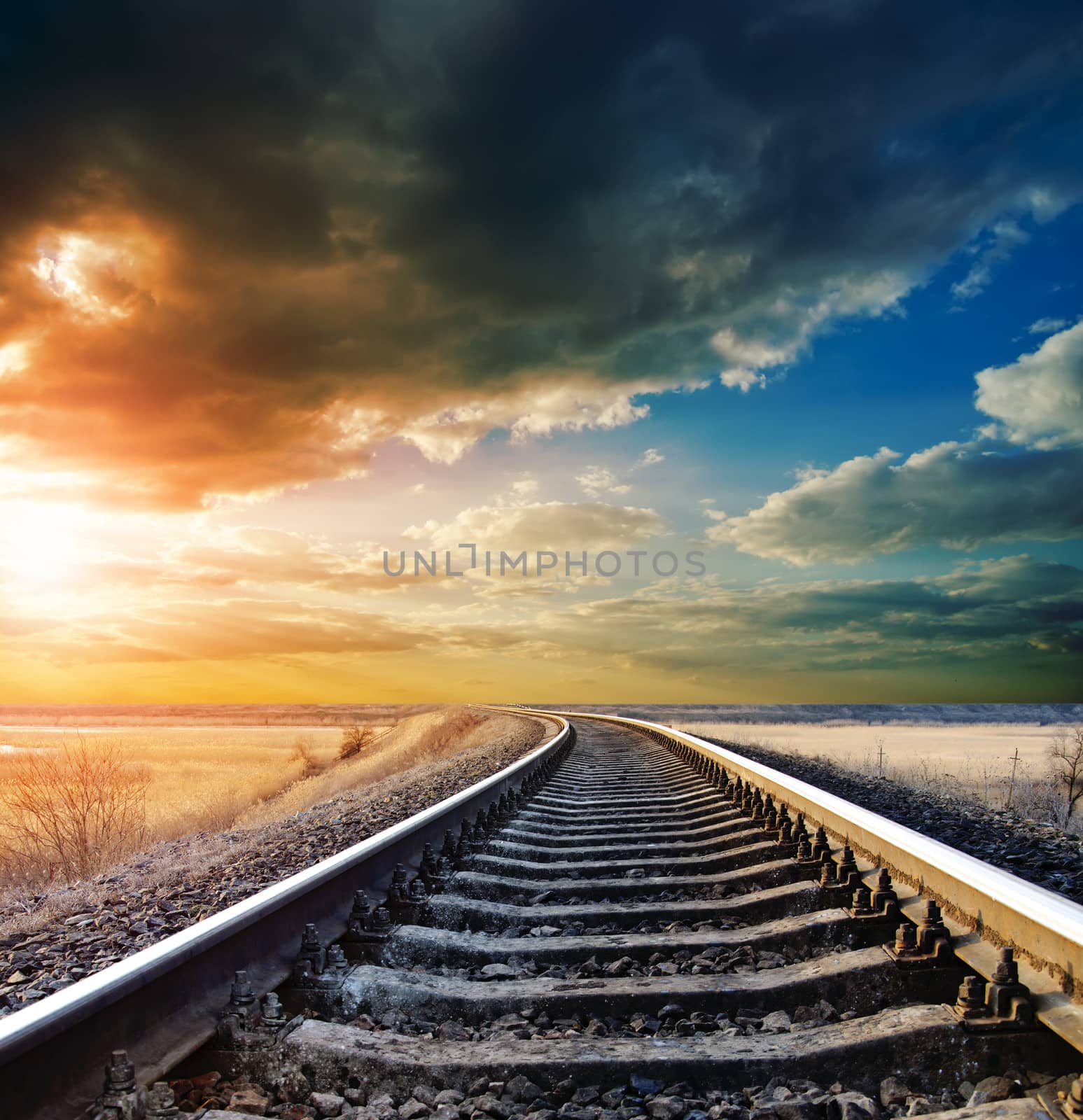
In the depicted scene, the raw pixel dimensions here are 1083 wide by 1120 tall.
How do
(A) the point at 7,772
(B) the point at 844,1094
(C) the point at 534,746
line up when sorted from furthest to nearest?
(A) the point at 7,772, (C) the point at 534,746, (B) the point at 844,1094

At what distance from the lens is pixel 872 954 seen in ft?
9.24

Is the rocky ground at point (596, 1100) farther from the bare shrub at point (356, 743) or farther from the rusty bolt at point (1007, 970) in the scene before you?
the bare shrub at point (356, 743)

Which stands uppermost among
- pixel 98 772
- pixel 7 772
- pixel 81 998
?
pixel 81 998

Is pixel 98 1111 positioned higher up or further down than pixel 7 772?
higher up

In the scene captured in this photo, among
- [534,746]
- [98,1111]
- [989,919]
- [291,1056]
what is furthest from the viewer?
[534,746]

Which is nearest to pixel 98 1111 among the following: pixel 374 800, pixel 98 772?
pixel 374 800

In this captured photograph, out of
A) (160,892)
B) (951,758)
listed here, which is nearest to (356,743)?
(951,758)

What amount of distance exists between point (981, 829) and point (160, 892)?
5.92 meters

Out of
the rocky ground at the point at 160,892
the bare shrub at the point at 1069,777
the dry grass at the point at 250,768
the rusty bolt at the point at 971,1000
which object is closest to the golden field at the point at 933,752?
the bare shrub at the point at 1069,777

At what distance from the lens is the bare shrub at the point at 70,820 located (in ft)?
35.0

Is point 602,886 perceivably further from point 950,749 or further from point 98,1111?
point 950,749

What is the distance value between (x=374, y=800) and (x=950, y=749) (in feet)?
72.9

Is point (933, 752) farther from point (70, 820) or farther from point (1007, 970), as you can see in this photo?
point (1007, 970)

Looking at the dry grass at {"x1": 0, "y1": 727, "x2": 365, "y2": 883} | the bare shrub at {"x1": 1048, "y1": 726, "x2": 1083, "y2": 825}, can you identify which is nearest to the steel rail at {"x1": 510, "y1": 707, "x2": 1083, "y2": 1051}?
the bare shrub at {"x1": 1048, "y1": 726, "x2": 1083, "y2": 825}
